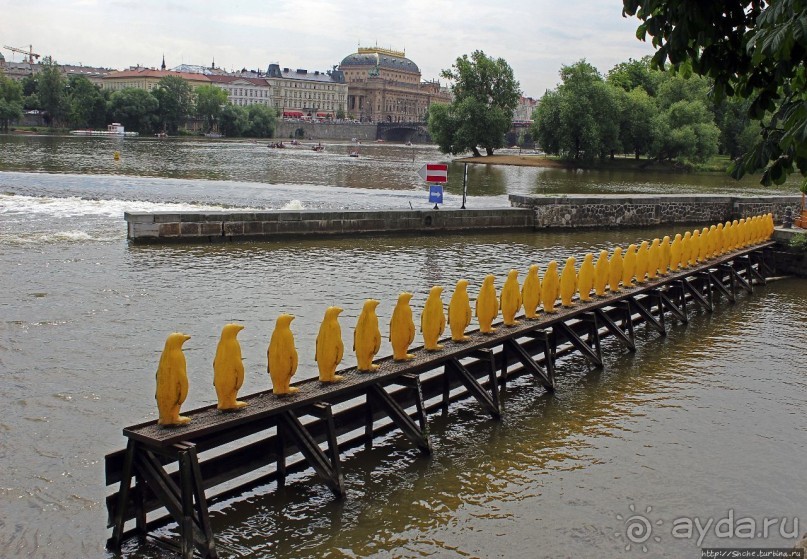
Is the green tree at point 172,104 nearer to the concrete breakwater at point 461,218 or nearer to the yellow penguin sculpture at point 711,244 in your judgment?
the concrete breakwater at point 461,218

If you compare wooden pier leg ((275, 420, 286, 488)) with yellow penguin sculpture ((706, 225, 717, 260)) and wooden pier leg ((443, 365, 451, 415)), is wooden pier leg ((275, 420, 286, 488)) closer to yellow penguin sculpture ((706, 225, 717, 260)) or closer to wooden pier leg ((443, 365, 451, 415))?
wooden pier leg ((443, 365, 451, 415))

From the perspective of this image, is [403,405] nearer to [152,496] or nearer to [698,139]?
[152,496]

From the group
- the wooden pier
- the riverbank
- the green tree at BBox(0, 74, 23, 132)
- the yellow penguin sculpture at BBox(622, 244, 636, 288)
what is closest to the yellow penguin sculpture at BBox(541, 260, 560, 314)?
the wooden pier

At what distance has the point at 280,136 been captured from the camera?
167500 millimetres

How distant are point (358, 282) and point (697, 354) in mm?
7455

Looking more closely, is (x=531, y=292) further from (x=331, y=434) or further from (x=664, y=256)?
(x=664, y=256)

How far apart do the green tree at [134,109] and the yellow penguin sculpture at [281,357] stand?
129224mm

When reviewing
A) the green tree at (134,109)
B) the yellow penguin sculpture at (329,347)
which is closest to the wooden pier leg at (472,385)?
the yellow penguin sculpture at (329,347)

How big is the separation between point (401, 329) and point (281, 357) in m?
1.93

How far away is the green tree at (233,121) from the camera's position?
146 meters

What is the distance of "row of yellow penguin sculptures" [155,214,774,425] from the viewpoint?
7689mm

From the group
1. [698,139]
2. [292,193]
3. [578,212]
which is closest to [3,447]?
[578,212]

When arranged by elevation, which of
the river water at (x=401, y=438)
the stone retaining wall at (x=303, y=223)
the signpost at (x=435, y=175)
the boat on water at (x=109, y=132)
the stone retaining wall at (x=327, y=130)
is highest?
the stone retaining wall at (x=327, y=130)

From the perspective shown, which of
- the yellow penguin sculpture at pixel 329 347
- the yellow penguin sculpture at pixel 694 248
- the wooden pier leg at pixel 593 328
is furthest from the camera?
the yellow penguin sculpture at pixel 694 248
